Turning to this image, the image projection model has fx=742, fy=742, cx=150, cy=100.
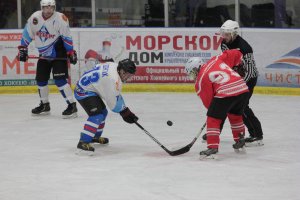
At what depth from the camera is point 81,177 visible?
15.7 ft

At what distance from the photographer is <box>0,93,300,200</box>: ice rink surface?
435 cm

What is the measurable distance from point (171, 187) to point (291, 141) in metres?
1.87

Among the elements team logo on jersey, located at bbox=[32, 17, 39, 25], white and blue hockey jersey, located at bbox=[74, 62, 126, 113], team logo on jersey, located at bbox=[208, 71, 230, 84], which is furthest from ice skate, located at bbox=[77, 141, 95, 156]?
team logo on jersey, located at bbox=[32, 17, 39, 25]

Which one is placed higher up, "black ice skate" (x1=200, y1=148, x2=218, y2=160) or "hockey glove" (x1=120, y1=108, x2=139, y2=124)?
"hockey glove" (x1=120, y1=108, x2=139, y2=124)

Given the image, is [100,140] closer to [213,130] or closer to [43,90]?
[213,130]

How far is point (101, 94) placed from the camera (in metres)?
5.49

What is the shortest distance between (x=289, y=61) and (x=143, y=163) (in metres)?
4.02

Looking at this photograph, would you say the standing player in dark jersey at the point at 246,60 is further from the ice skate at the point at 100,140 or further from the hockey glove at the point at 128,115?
the ice skate at the point at 100,140

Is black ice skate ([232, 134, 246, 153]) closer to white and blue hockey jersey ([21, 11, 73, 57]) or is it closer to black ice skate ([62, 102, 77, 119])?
black ice skate ([62, 102, 77, 119])

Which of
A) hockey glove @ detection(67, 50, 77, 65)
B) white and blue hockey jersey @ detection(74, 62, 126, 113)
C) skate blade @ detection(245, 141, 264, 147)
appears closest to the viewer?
white and blue hockey jersey @ detection(74, 62, 126, 113)

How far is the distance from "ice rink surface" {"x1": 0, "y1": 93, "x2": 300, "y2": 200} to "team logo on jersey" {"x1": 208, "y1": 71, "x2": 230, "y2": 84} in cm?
56

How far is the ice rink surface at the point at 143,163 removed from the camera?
4.35 meters

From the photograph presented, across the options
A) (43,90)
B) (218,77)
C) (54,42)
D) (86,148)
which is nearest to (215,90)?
(218,77)

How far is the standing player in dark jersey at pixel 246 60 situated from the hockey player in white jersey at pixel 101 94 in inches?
30.3
